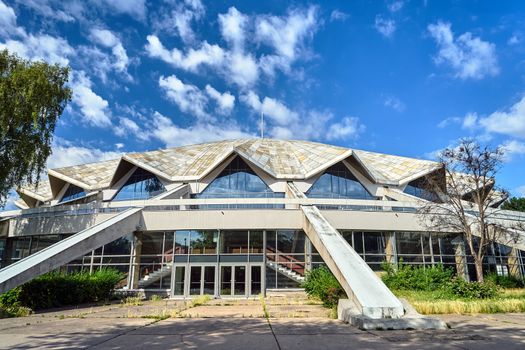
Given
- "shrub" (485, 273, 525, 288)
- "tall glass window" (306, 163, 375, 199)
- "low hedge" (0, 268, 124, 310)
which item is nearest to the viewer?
"low hedge" (0, 268, 124, 310)

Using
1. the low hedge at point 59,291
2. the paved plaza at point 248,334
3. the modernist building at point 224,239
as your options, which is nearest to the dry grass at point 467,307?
the paved plaza at point 248,334

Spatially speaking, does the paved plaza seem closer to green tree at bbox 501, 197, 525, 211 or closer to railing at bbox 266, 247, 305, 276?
railing at bbox 266, 247, 305, 276

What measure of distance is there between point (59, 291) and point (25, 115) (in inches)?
480

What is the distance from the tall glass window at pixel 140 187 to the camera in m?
29.1

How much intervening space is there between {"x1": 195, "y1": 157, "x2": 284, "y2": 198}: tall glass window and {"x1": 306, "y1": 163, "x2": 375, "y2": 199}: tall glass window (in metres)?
3.10

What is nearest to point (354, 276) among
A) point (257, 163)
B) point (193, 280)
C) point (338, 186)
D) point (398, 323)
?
point (398, 323)

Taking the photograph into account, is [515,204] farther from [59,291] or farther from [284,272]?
[59,291]

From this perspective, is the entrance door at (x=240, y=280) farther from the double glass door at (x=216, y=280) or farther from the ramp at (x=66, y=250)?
the ramp at (x=66, y=250)

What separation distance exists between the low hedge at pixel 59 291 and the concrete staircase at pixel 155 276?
3.42 metres

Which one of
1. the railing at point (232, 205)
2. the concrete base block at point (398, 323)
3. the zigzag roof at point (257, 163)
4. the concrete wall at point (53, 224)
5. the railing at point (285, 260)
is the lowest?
the concrete base block at point (398, 323)

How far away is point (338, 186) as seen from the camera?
96.3 ft

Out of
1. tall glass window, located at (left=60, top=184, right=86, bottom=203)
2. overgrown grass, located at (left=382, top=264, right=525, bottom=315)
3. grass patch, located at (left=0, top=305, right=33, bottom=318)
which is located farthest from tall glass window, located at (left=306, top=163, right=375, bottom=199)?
grass patch, located at (left=0, top=305, right=33, bottom=318)

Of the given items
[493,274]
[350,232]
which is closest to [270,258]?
[350,232]

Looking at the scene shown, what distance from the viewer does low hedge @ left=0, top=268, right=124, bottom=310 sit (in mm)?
13523
